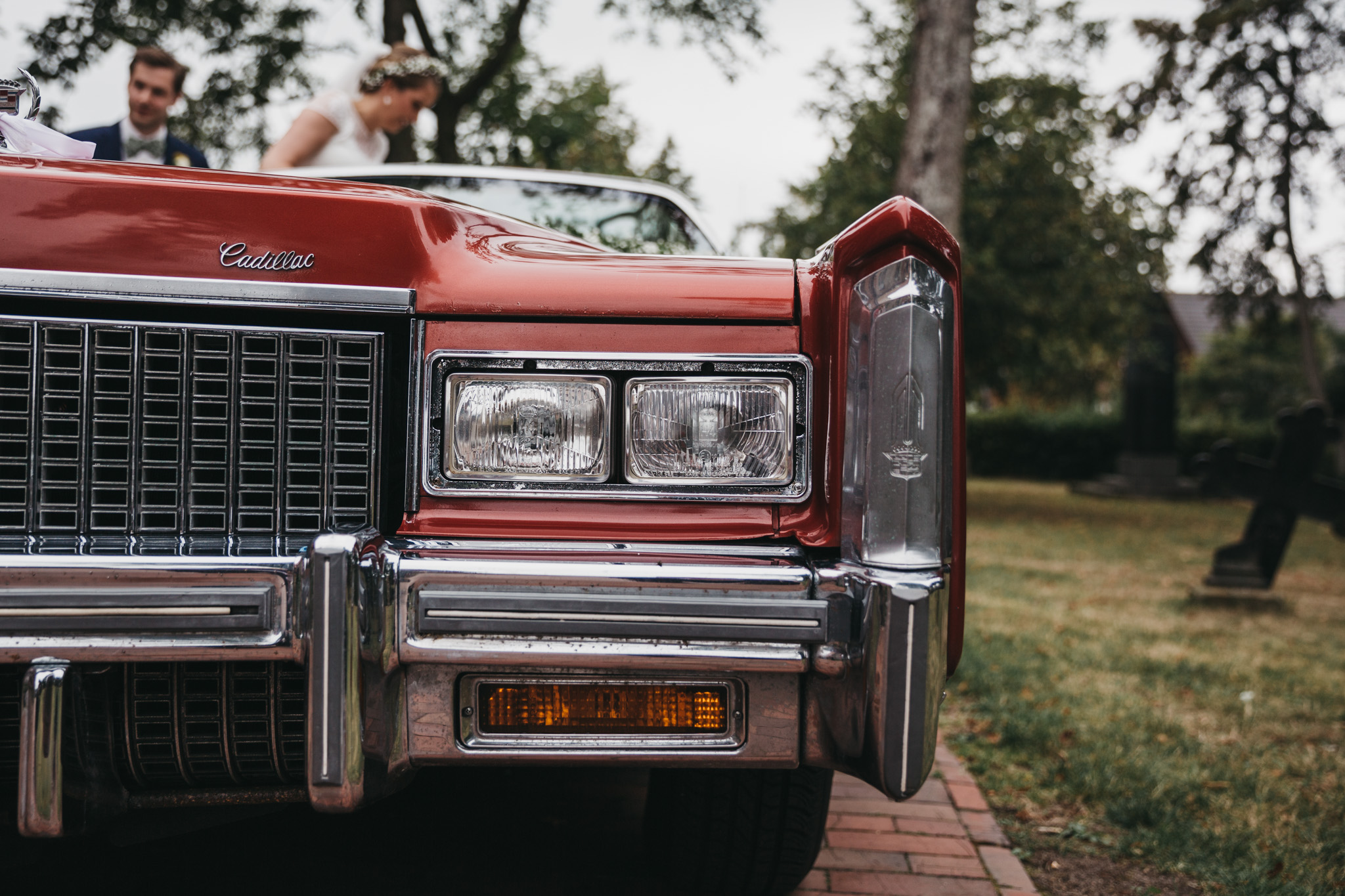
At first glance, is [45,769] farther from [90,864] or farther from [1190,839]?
[1190,839]

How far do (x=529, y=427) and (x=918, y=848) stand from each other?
1767 millimetres

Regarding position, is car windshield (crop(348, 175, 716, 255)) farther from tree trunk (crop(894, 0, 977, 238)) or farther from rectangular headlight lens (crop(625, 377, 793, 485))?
tree trunk (crop(894, 0, 977, 238))

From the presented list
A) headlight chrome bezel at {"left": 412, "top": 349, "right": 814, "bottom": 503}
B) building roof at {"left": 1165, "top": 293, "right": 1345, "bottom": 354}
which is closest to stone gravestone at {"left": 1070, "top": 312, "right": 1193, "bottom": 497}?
headlight chrome bezel at {"left": 412, "top": 349, "right": 814, "bottom": 503}

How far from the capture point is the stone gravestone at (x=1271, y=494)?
674cm

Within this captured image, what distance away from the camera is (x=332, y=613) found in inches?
59.1

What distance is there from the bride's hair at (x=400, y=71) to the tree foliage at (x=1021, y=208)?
10525mm

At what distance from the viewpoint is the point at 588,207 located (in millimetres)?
3578

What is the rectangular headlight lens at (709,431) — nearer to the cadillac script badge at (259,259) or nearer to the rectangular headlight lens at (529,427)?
the rectangular headlight lens at (529,427)

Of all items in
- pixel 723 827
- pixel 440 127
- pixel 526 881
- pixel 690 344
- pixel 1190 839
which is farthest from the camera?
pixel 440 127

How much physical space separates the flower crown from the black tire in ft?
8.43

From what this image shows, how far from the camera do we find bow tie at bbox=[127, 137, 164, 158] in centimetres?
364

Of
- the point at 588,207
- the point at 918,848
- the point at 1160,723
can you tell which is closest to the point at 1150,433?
the point at 1160,723

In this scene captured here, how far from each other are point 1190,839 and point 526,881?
1.82 metres

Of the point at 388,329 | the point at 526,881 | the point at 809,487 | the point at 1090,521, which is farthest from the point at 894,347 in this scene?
the point at 1090,521
